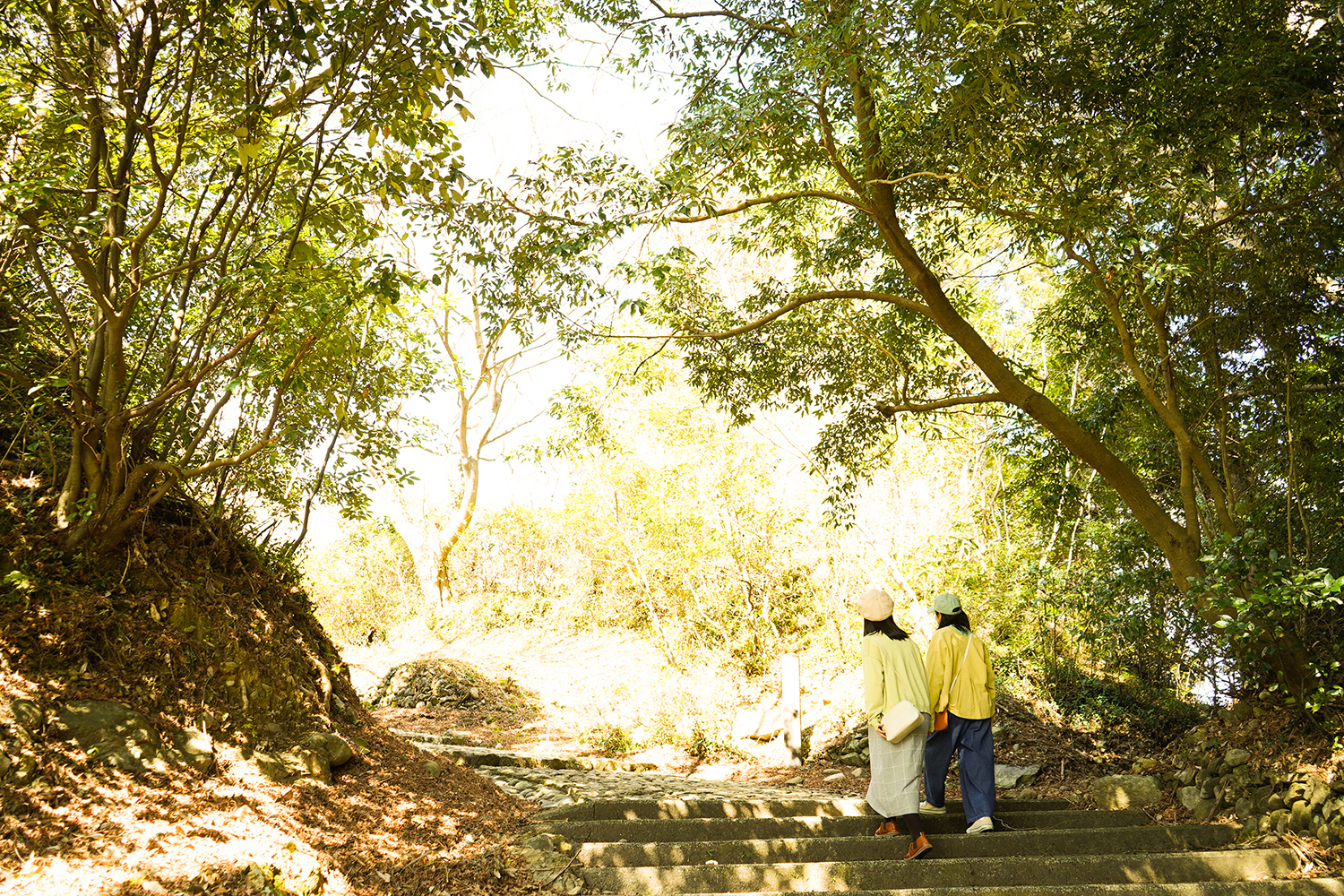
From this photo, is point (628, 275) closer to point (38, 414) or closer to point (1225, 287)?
point (38, 414)

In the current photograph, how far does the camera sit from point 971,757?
215 inches

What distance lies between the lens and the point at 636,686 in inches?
523

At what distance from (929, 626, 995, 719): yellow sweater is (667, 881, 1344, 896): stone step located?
1.57 meters

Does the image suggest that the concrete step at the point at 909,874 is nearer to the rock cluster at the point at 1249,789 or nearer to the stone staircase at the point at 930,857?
the stone staircase at the point at 930,857

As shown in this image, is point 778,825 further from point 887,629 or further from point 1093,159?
point 1093,159

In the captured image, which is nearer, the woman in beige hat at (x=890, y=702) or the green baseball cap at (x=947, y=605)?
the woman in beige hat at (x=890, y=702)

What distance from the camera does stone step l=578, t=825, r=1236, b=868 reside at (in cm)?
484

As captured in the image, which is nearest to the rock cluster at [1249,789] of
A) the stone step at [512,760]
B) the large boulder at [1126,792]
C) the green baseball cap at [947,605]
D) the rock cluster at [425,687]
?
the large boulder at [1126,792]

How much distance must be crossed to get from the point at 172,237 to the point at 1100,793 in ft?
27.1

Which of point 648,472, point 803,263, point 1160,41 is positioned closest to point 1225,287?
point 1160,41

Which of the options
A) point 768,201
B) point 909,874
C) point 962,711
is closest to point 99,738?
point 909,874

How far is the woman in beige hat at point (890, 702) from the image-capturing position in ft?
16.6

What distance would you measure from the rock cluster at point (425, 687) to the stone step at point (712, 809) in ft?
23.5

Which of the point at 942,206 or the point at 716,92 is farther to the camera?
the point at 942,206
